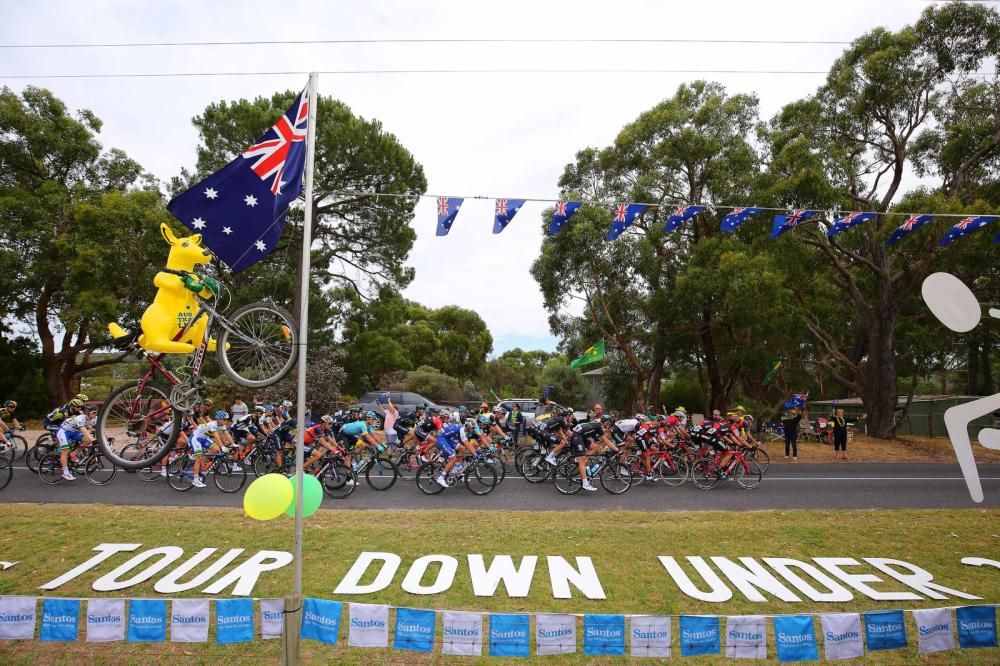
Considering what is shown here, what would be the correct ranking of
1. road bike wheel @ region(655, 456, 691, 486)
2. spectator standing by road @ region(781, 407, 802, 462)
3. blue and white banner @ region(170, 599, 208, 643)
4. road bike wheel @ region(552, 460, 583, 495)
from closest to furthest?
blue and white banner @ region(170, 599, 208, 643), road bike wheel @ region(552, 460, 583, 495), road bike wheel @ region(655, 456, 691, 486), spectator standing by road @ region(781, 407, 802, 462)

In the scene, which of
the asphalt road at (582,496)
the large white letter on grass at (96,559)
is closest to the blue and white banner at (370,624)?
the large white letter on grass at (96,559)

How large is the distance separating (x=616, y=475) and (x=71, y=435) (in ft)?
38.7

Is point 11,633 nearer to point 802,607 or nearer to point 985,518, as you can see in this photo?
point 802,607

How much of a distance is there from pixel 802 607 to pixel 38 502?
13158 mm

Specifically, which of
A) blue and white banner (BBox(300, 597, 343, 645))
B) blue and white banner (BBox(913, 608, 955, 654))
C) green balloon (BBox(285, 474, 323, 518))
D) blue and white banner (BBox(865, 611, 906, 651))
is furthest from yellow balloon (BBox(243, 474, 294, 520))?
blue and white banner (BBox(913, 608, 955, 654))

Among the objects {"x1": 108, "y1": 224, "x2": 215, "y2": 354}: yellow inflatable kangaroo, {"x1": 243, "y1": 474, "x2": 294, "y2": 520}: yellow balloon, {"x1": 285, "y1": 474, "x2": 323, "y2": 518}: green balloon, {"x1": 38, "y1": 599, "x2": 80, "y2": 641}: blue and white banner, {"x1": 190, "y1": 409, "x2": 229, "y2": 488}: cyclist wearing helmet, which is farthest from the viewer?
{"x1": 190, "y1": 409, "x2": 229, "y2": 488}: cyclist wearing helmet

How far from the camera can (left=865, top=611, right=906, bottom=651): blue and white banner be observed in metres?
5.70

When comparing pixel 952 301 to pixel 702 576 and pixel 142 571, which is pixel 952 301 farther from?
pixel 142 571

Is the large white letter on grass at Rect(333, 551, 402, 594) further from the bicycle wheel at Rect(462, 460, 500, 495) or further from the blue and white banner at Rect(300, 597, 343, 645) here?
the bicycle wheel at Rect(462, 460, 500, 495)

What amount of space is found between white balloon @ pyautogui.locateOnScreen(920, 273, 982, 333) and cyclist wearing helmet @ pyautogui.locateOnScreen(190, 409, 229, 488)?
40.3 feet

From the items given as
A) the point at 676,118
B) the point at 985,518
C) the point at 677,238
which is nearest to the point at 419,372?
the point at 677,238

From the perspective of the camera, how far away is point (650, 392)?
27969 mm

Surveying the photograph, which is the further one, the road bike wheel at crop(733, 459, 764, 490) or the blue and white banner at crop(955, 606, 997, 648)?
the road bike wheel at crop(733, 459, 764, 490)

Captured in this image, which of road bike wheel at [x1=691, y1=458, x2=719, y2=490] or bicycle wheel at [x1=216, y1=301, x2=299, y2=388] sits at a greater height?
bicycle wheel at [x1=216, y1=301, x2=299, y2=388]
